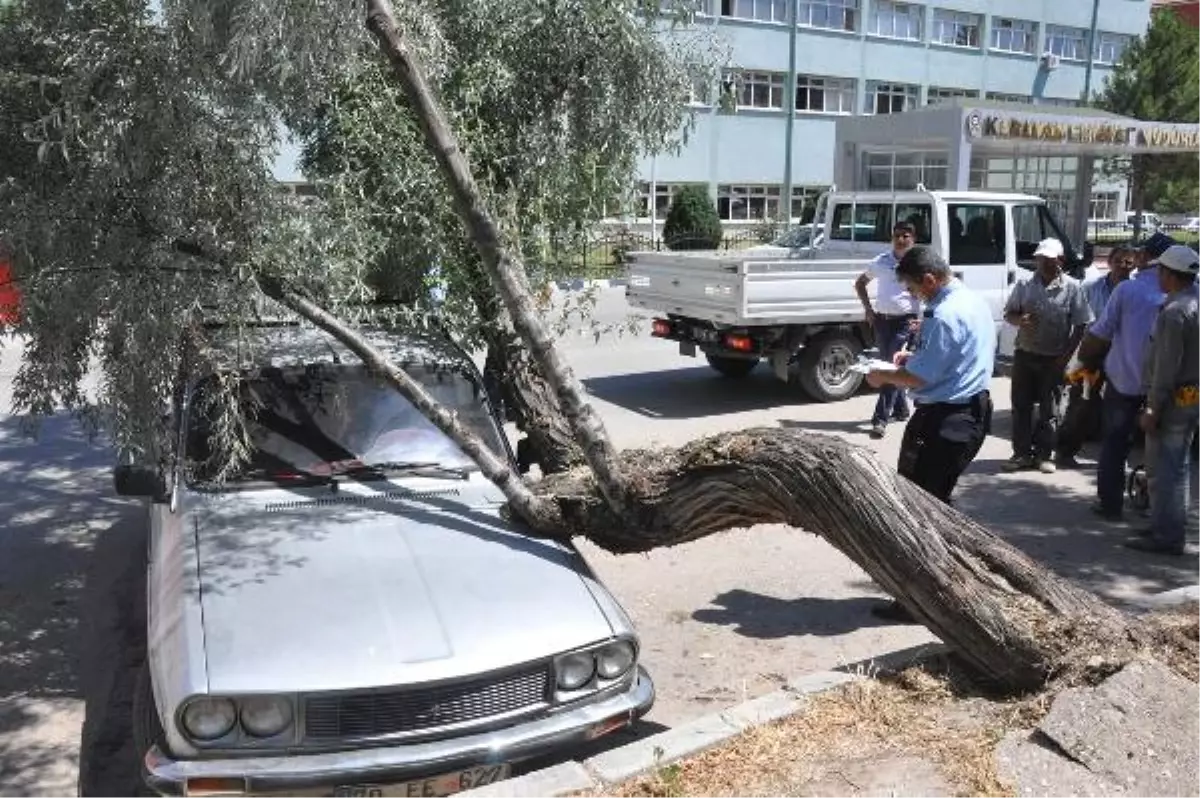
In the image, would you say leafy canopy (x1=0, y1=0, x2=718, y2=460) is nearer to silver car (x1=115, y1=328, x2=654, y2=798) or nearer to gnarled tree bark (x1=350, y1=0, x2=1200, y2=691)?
silver car (x1=115, y1=328, x2=654, y2=798)

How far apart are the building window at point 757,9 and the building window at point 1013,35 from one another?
1291cm

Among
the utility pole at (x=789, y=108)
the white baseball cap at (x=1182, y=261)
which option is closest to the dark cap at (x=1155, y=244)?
the white baseball cap at (x=1182, y=261)

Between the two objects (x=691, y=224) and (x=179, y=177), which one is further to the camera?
(x=691, y=224)

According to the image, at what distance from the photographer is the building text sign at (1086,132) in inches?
595

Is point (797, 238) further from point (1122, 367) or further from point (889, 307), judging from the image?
point (1122, 367)

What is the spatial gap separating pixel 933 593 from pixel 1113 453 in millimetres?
3667

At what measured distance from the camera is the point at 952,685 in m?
4.04

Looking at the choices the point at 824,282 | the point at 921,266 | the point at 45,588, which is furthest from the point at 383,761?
the point at 824,282

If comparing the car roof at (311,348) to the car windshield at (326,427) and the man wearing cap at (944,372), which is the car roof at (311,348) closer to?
the car windshield at (326,427)

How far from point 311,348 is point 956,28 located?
157ft

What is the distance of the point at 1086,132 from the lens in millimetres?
17094

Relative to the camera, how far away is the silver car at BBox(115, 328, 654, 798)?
10.2ft

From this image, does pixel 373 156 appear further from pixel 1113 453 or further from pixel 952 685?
pixel 1113 453

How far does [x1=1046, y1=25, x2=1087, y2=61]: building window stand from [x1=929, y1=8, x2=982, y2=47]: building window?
553 centimetres
